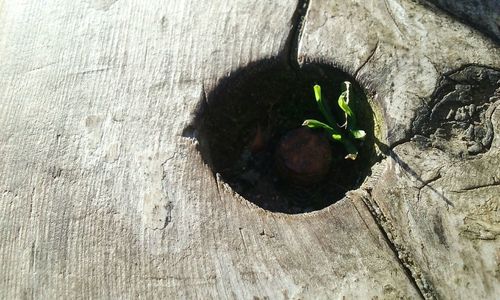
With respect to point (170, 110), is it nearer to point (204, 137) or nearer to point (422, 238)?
point (204, 137)

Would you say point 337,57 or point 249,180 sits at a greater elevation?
point 337,57

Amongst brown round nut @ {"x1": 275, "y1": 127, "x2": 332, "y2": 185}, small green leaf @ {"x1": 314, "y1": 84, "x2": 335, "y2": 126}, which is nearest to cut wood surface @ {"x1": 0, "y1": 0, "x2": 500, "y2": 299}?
small green leaf @ {"x1": 314, "y1": 84, "x2": 335, "y2": 126}

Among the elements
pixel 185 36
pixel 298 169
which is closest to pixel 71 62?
pixel 185 36

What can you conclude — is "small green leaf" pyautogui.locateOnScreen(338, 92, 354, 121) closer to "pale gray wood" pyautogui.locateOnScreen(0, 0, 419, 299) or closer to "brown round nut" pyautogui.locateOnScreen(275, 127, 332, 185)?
"brown round nut" pyautogui.locateOnScreen(275, 127, 332, 185)

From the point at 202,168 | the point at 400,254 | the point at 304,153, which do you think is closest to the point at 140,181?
the point at 202,168

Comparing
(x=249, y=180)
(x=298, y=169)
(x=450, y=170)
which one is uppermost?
(x=450, y=170)

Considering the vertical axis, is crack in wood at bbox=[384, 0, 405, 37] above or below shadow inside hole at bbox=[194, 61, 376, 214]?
above

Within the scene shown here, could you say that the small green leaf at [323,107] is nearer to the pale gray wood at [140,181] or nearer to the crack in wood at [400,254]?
the pale gray wood at [140,181]
